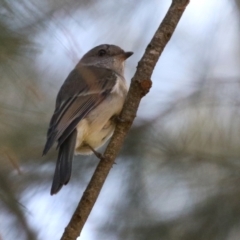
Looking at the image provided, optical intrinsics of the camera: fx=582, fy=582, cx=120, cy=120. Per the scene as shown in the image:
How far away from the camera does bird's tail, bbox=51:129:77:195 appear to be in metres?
2.92

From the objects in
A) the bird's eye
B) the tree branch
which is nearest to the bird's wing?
the bird's eye

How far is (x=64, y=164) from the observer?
123 inches

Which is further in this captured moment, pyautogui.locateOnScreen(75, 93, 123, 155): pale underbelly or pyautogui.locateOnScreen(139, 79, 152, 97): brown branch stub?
pyautogui.locateOnScreen(75, 93, 123, 155): pale underbelly

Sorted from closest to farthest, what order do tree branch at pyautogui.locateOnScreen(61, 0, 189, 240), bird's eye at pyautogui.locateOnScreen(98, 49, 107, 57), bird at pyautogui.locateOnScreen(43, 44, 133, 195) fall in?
tree branch at pyautogui.locateOnScreen(61, 0, 189, 240)
bird at pyautogui.locateOnScreen(43, 44, 133, 195)
bird's eye at pyautogui.locateOnScreen(98, 49, 107, 57)

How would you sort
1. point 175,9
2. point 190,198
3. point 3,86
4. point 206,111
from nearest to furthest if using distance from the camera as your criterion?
point 3,86 < point 175,9 < point 190,198 < point 206,111

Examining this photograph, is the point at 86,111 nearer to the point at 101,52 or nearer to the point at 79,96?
the point at 79,96

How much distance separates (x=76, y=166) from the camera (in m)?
3.99

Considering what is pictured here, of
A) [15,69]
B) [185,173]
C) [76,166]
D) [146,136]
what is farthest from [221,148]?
[15,69]

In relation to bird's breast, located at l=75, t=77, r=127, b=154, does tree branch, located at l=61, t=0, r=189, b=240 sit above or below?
above

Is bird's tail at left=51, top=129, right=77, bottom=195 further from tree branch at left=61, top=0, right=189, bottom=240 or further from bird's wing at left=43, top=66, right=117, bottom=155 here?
tree branch at left=61, top=0, right=189, bottom=240

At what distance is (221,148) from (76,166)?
1081 millimetres

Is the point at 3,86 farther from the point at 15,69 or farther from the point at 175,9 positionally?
the point at 175,9

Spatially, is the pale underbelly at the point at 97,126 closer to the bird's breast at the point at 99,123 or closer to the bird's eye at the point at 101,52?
the bird's breast at the point at 99,123

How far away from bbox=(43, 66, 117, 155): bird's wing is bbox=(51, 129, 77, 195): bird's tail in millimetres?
71
